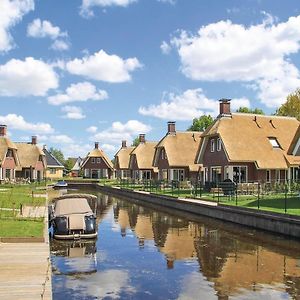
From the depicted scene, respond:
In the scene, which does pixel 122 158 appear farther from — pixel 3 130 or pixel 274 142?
pixel 274 142

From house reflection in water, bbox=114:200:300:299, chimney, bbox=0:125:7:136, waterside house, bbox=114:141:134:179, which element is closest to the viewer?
house reflection in water, bbox=114:200:300:299

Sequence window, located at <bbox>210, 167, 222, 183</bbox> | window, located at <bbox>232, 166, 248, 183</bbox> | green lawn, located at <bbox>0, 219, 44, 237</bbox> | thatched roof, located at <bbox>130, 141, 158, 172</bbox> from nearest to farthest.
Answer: green lawn, located at <bbox>0, 219, 44, 237</bbox> → window, located at <bbox>232, 166, 248, 183</bbox> → window, located at <bbox>210, 167, 222, 183</bbox> → thatched roof, located at <bbox>130, 141, 158, 172</bbox>

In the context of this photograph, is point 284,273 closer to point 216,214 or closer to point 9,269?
point 9,269

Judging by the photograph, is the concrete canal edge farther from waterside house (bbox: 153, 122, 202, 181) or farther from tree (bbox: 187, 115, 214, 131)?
tree (bbox: 187, 115, 214, 131)

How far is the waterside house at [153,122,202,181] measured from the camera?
59500 mm

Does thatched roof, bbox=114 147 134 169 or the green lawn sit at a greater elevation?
thatched roof, bbox=114 147 134 169

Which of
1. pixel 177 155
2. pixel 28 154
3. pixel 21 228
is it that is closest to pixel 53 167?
pixel 28 154

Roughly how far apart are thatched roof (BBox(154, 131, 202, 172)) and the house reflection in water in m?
29.5

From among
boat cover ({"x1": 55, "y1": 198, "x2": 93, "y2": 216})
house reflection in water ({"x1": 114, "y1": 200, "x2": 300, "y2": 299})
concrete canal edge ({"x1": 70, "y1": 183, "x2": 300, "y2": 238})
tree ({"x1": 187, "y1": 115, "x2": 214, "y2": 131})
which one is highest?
tree ({"x1": 187, "y1": 115, "x2": 214, "y2": 131})

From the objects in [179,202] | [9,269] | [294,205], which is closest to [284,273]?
[9,269]

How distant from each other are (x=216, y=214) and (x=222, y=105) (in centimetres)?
1931

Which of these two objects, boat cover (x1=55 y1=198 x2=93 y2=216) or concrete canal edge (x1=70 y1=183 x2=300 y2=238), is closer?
concrete canal edge (x1=70 y1=183 x2=300 y2=238)

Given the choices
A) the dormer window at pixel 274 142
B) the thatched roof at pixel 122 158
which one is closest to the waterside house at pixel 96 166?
the thatched roof at pixel 122 158

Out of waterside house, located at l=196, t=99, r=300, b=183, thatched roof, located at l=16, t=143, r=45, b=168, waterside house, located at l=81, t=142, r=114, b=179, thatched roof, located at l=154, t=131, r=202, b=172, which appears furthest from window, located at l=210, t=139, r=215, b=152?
waterside house, located at l=81, t=142, r=114, b=179
